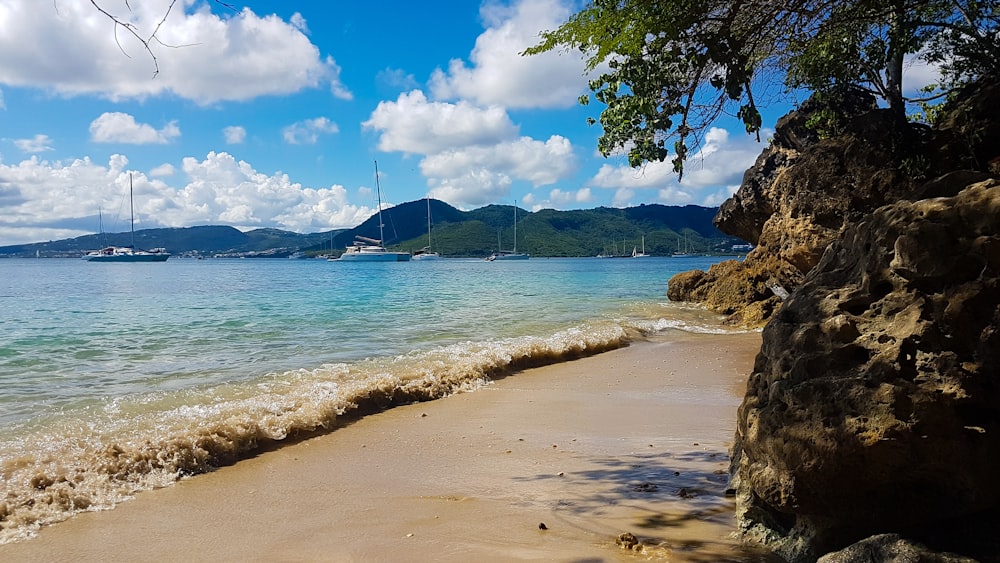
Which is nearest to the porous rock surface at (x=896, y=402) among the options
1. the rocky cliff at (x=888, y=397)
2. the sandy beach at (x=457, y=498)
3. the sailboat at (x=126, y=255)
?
the rocky cliff at (x=888, y=397)

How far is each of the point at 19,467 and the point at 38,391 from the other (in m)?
4.80

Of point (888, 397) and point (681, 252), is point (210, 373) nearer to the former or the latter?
point (888, 397)

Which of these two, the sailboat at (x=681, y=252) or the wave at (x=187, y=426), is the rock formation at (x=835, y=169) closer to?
the wave at (x=187, y=426)

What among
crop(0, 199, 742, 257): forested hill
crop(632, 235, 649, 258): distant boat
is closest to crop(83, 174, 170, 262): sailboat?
crop(0, 199, 742, 257): forested hill

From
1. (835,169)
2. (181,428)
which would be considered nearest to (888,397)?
(181,428)

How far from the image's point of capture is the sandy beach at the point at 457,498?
3.77m

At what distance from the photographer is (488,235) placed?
168625mm

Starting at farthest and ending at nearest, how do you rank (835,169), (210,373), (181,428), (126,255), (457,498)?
(126,255) < (835,169) < (210,373) < (181,428) < (457,498)

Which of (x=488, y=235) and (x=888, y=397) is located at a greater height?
(x=488, y=235)

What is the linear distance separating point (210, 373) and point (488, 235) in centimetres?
15831

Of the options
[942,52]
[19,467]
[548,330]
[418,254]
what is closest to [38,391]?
[19,467]

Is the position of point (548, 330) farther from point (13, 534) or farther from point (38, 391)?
point (13, 534)

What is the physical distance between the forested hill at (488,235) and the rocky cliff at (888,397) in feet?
500

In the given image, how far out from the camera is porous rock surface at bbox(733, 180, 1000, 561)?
2783mm
